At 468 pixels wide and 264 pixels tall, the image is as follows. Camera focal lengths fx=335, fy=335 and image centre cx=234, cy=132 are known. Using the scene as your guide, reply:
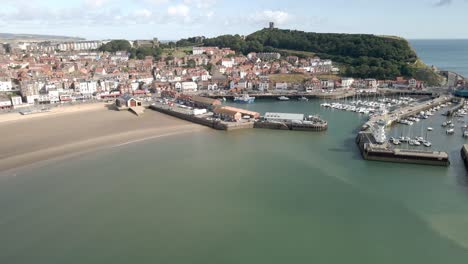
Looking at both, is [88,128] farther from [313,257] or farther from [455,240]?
[455,240]

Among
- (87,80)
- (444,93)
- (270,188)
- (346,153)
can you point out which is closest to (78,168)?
(270,188)

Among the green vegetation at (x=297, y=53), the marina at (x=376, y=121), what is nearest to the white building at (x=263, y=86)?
the marina at (x=376, y=121)

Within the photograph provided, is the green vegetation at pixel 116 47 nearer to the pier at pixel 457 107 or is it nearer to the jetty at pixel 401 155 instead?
the pier at pixel 457 107

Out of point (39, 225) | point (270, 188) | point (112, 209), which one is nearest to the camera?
point (39, 225)

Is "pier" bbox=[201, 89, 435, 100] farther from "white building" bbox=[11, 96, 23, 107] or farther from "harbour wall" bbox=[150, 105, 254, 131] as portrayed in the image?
"white building" bbox=[11, 96, 23, 107]

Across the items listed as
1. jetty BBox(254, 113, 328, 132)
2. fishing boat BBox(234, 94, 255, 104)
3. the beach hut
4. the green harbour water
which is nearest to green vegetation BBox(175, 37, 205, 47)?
fishing boat BBox(234, 94, 255, 104)

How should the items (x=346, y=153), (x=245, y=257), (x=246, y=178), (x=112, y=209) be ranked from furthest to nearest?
(x=346, y=153)
(x=246, y=178)
(x=112, y=209)
(x=245, y=257)
